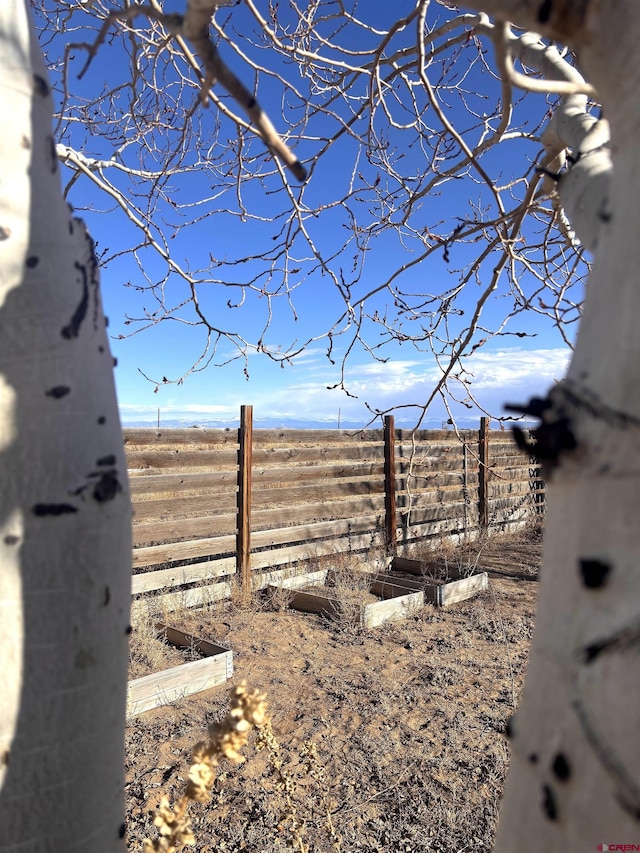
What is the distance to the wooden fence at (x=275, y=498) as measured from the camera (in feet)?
17.5

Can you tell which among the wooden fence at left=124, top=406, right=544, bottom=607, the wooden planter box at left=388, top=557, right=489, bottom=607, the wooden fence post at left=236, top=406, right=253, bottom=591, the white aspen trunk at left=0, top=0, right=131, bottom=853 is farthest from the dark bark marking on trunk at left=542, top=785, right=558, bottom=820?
the wooden fence post at left=236, top=406, right=253, bottom=591

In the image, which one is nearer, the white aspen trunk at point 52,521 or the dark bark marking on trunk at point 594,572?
the dark bark marking on trunk at point 594,572

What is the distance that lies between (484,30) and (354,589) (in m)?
5.04

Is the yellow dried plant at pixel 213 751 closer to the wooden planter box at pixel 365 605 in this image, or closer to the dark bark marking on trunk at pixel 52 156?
the dark bark marking on trunk at pixel 52 156

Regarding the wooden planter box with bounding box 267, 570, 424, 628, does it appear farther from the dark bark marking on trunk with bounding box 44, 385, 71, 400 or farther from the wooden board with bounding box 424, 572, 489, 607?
the dark bark marking on trunk with bounding box 44, 385, 71, 400

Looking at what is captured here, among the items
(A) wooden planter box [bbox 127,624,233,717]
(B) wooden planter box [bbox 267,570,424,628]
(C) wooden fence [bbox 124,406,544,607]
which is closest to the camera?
(A) wooden planter box [bbox 127,624,233,717]

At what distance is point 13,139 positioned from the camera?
2.55 feet

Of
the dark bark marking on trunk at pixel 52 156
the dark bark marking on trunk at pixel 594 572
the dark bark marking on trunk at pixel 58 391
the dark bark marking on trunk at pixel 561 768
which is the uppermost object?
the dark bark marking on trunk at pixel 52 156

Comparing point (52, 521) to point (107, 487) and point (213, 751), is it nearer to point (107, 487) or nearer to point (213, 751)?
point (107, 487)

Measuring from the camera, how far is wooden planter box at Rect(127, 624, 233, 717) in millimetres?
3467

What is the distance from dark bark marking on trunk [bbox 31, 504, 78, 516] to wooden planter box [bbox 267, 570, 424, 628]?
4583mm

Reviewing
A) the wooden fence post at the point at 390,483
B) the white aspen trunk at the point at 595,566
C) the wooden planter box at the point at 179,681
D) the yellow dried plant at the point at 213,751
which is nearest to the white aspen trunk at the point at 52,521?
the yellow dried plant at the point at 213,751

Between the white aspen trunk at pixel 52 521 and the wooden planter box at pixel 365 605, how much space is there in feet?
Result: 14.6

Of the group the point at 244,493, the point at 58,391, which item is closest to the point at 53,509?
the point at 58,391
